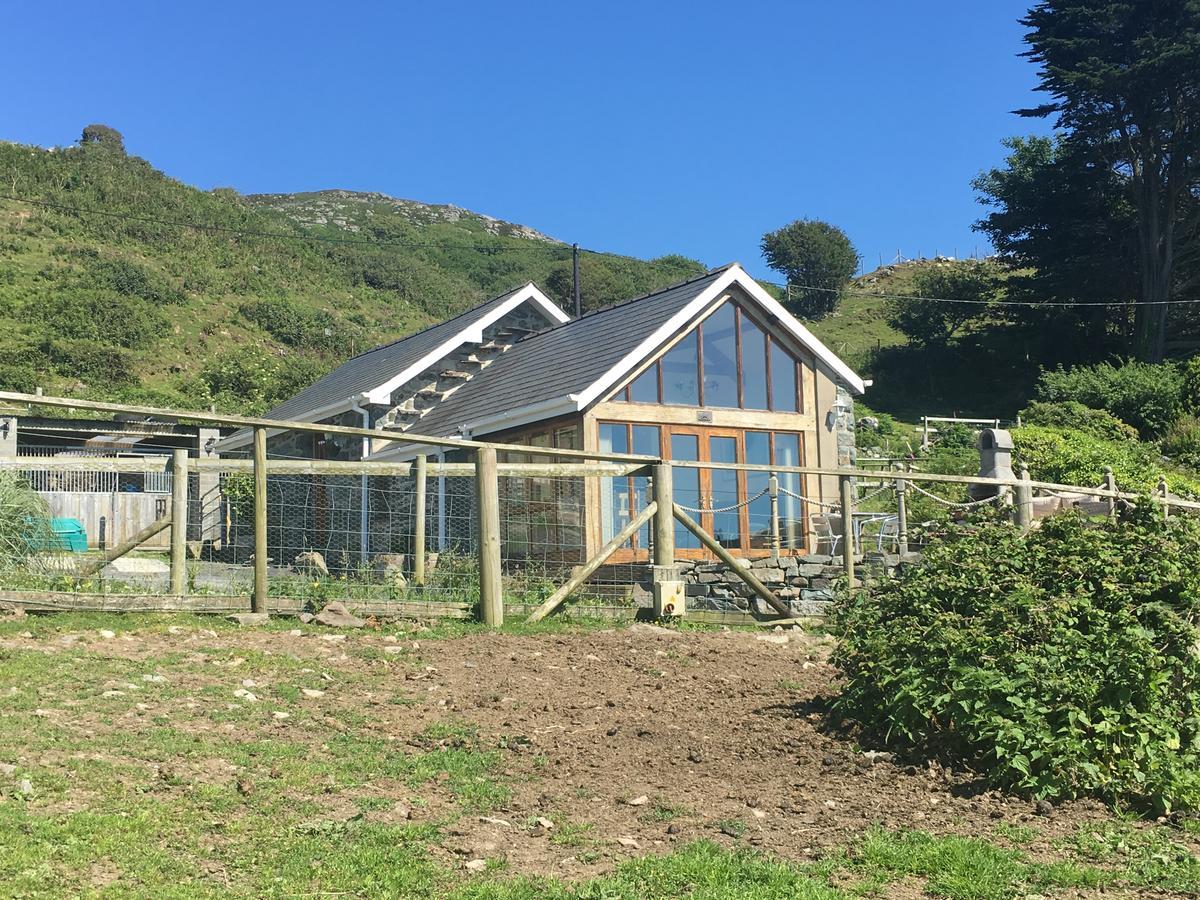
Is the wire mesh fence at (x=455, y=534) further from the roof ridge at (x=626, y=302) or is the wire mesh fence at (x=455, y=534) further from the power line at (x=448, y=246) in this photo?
the power line at (x=448, y=246)

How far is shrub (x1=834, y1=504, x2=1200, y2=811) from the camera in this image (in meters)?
5.24

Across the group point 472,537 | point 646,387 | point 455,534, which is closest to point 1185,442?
point 646,387

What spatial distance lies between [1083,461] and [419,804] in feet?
72.9

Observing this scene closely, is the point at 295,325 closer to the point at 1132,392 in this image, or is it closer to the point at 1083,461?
the point at 1132,392

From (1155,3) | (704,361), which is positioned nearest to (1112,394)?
(1155,3)

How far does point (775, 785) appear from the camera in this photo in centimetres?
557

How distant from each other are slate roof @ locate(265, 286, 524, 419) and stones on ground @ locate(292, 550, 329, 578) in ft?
34.3

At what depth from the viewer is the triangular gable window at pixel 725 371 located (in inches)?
728

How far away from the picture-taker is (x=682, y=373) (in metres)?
18.7

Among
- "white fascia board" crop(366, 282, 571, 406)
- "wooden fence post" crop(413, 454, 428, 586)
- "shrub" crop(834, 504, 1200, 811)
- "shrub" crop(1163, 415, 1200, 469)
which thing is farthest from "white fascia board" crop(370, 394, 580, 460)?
"shrub" crop(1163, 415, 1200, 469)

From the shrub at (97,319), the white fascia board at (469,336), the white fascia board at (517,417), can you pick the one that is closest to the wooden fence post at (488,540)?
the white fascia board at (517,417)

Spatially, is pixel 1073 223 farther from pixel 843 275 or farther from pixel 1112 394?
pixel 843 275

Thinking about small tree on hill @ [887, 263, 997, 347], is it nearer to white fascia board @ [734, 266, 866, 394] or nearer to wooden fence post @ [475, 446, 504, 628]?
white fascia board @ [734, 266, 866, 394]

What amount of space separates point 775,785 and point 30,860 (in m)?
3.27
